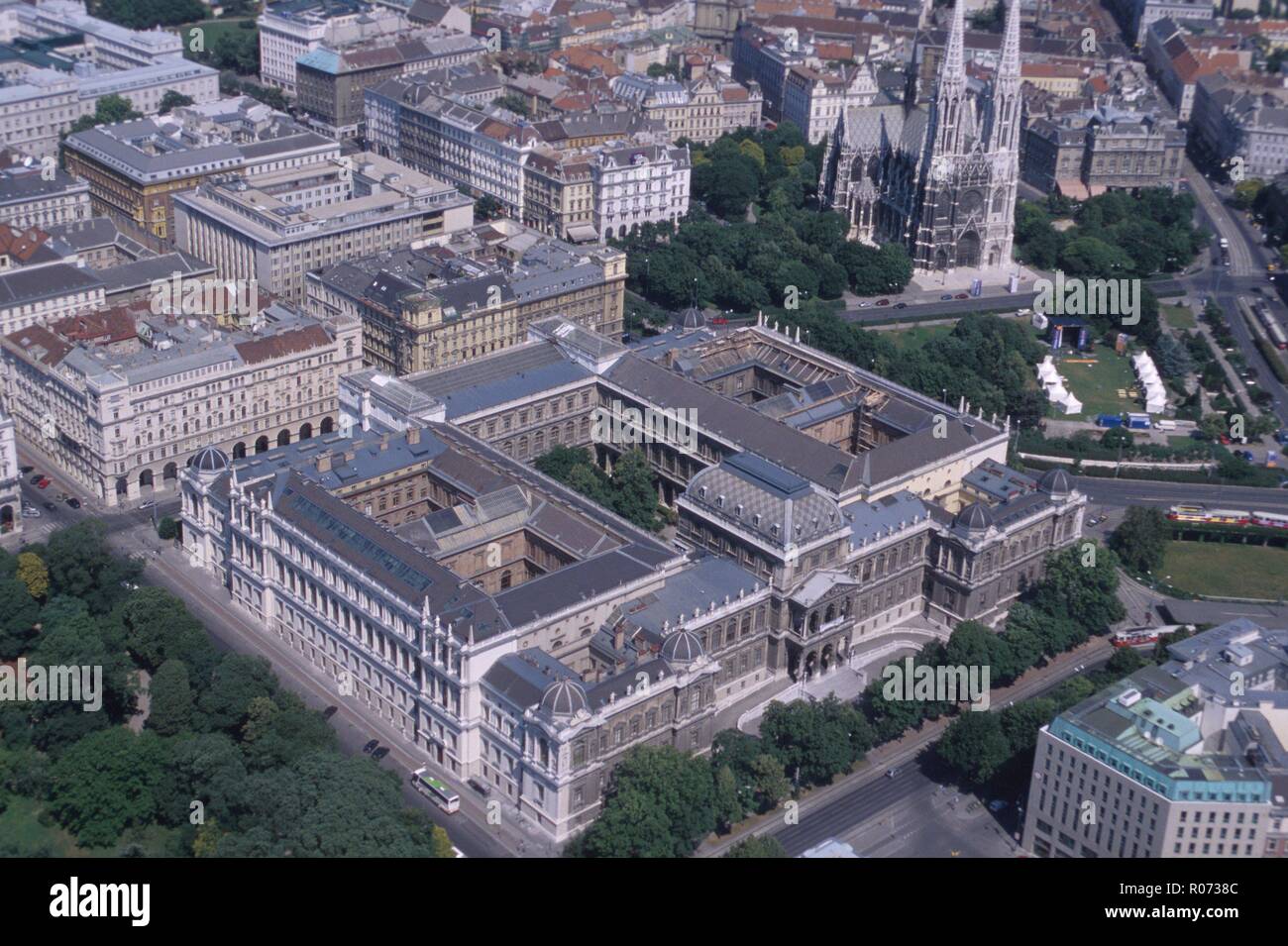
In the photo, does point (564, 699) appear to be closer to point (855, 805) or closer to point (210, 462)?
point (855, 805)

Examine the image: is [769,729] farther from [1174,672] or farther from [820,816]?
[1174,672]

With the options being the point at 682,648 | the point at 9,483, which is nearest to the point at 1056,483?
the point at 682,648

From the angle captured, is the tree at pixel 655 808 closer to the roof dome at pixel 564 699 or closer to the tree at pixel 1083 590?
the roof dome at pixel 564 699

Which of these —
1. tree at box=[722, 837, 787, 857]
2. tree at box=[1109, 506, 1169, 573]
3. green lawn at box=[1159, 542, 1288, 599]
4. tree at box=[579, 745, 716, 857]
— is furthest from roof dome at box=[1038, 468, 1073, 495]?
tree at box=[722, 837, 787, 857]

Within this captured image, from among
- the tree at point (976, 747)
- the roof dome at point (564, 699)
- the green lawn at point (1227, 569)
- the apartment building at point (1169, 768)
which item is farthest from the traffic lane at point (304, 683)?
the green lawn at point (1227, 569)
